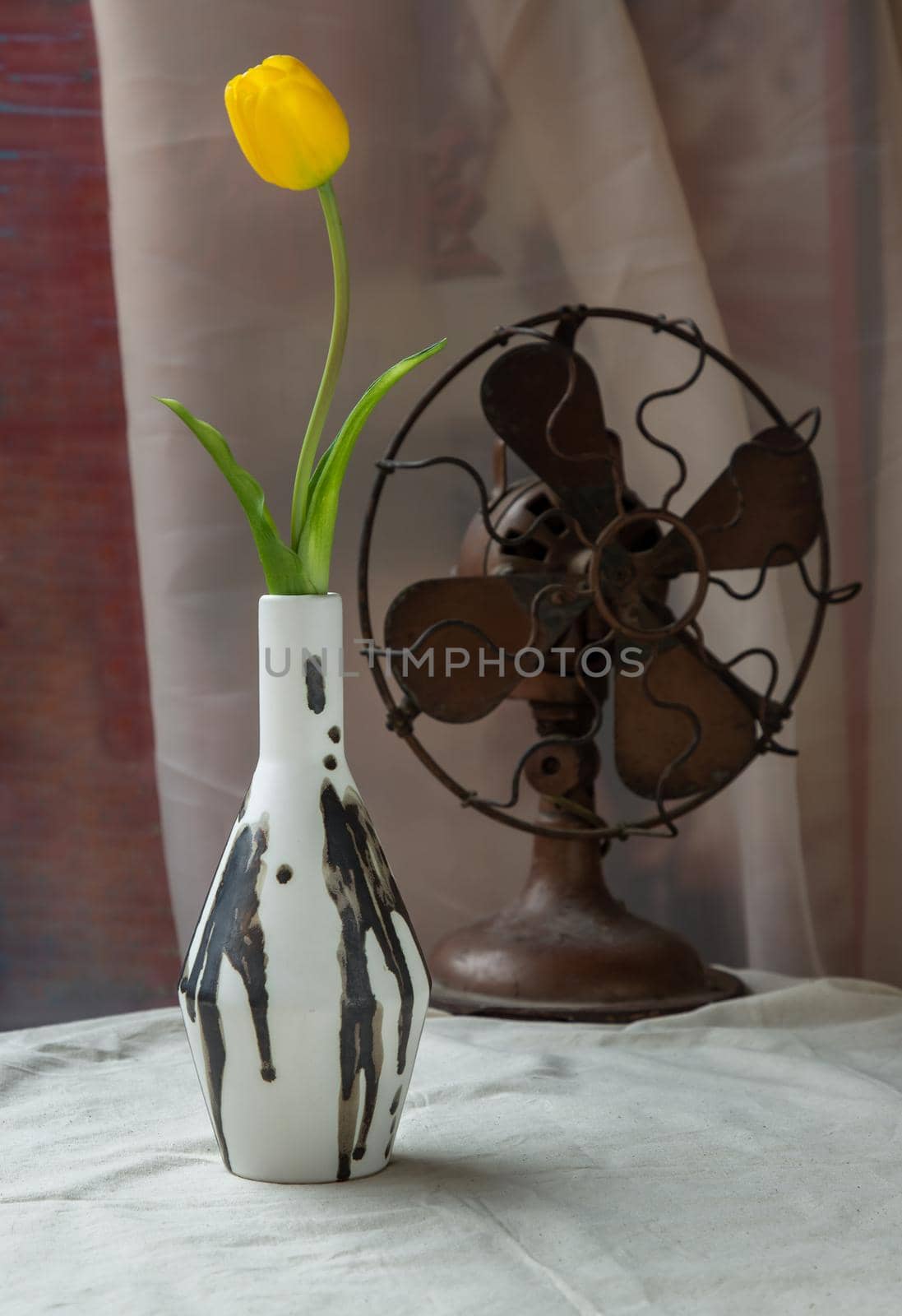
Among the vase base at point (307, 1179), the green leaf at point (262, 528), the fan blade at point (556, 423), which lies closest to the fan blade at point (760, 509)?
the fan blade at point (556, 423)

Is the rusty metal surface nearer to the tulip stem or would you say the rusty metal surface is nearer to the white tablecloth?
the white tablecloth

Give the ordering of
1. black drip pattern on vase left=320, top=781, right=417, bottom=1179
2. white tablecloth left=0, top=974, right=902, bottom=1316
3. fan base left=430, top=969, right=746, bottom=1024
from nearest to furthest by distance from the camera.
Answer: white tablecloth left=0, top=974, right=902, bottom=1316 → black drip pattern on vase left=320, top=781, right=417, bottom=1179 → fan base left=430, top=969, right=746, bottom=1024

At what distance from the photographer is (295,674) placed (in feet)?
2.86

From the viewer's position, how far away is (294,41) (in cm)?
152

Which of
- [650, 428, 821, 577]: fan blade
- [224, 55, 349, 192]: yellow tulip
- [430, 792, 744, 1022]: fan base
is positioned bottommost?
[430, 792, 744, 1022]: fan base

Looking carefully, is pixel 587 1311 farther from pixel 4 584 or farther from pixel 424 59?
pixel 424 59

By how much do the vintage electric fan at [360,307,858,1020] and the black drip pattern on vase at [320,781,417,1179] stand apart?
474 millimetres

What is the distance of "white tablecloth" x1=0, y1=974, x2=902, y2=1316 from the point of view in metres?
0.72

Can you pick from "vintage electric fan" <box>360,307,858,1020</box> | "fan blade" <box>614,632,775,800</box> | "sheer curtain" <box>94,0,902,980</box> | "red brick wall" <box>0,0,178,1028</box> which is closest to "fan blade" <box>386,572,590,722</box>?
"vintage electric fan" <box>360,307,858,1020</box>

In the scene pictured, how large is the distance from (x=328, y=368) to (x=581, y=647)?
56 centimetres

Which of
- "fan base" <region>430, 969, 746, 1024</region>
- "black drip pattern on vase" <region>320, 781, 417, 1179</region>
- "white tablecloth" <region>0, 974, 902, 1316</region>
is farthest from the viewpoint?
"fan base" <region>430, 969, 746, 1024</region>

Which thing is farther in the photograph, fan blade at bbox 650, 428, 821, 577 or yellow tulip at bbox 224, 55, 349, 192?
fan blade at bbox 650, 428, 821, 577

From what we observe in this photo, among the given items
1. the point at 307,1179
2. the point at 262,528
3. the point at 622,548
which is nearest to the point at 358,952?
the point at 307,1179

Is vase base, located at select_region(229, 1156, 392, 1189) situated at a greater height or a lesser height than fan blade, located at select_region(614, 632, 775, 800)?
lesser
